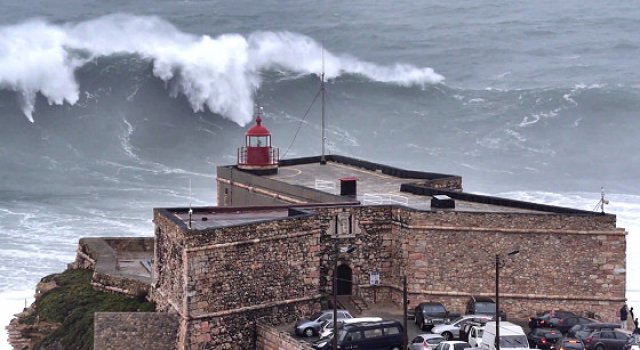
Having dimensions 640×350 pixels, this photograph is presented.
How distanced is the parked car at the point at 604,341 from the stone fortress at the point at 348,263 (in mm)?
3668

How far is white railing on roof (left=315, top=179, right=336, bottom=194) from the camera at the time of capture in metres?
50.1

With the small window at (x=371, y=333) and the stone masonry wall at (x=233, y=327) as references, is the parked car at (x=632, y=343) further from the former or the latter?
the stone masonry wall at (x=233, y=327)

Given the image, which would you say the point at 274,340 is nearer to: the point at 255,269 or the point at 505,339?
the point at 255,269

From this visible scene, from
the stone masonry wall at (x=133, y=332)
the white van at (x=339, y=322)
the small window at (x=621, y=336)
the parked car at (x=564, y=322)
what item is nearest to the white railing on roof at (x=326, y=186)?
the white van at (x=339, y=322)

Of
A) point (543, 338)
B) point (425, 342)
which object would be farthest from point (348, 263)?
point (543, 338)

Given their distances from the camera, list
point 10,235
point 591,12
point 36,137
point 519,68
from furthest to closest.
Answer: point 591,12 < point 519,68 < point 36,137 < point 10,235

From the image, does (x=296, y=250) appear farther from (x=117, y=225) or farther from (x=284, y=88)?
(x=284, y=88)

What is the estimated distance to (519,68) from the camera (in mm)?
109562

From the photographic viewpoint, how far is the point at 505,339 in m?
39.1

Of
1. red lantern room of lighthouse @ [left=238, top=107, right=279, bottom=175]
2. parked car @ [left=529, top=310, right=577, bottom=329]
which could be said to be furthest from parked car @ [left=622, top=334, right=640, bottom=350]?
red lantern room of lighthouse @ [left=238, top=107, right=279, bottom=175]

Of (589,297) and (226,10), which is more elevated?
(226,10)

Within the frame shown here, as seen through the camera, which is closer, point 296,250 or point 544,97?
point 296,250

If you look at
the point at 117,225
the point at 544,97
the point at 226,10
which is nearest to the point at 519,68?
the point at 544,97

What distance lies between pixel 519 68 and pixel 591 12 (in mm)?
21258
